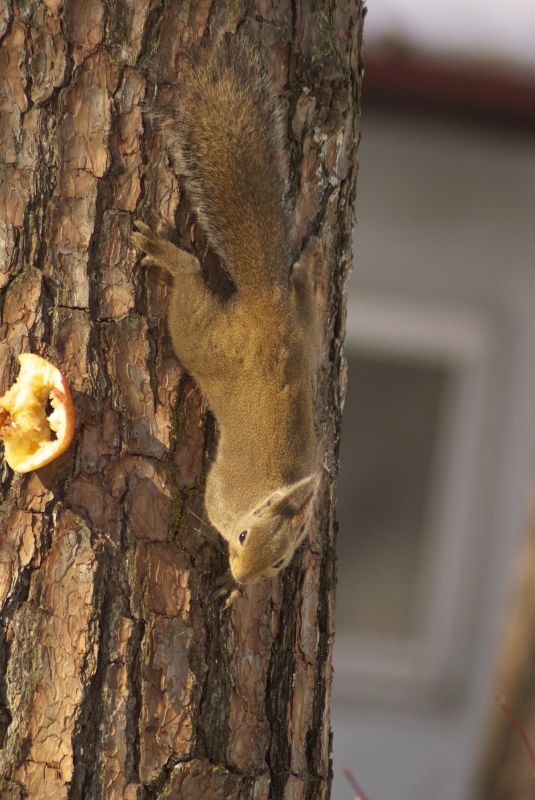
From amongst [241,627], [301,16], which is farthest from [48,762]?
[301,16]

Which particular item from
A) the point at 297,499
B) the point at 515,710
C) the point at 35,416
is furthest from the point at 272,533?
the point at 515,710

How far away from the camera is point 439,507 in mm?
5535

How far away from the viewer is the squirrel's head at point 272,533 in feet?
6.04

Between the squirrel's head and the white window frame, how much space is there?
3.39 meters

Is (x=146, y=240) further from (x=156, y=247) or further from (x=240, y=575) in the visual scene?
(x=240, y=575)

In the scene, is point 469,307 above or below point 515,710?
above

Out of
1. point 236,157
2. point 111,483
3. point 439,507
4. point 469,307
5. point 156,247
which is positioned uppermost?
point 236,157

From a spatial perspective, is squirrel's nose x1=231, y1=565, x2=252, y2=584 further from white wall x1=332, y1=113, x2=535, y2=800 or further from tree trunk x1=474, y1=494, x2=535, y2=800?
white wall x1=332, y1=113, x2=535, y2=800

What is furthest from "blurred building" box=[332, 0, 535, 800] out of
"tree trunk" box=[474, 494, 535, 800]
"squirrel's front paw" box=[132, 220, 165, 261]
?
"squirrel's front paw" box=[132, 220, 165, 261]

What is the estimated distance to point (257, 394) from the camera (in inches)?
82.0

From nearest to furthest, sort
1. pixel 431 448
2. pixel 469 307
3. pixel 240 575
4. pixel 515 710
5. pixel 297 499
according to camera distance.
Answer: pixel 240 575
pixel 297 499
pixel 515 710
pixel 469 307
pixel 431 448

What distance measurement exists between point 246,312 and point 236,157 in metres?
0.33

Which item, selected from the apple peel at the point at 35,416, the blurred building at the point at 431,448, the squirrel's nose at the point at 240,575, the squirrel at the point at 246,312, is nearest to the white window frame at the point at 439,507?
the blurred building at the point at 431,448

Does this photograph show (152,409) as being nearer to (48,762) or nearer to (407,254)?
(48,762)
